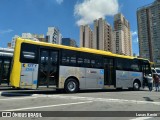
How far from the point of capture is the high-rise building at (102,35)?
92562 mm

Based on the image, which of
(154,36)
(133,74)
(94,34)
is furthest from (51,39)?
(133,74)

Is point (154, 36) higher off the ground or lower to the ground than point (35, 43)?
higher

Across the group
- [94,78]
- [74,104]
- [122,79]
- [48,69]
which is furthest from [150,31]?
[74,104]

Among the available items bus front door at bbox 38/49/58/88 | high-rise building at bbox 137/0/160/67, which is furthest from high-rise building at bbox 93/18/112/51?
bus front door at bbox 38/49/58/88

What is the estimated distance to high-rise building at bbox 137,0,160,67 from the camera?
71750mm

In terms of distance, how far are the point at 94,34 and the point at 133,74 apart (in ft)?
255

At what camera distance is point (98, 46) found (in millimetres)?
93562

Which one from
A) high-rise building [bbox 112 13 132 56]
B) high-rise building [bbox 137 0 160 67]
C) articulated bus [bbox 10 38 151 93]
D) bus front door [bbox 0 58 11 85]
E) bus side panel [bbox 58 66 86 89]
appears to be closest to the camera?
articulated bus [bbox 10 38 151 93]

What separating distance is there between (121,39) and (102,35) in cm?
846

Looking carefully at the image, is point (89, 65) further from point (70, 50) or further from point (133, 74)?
point (133, 74)

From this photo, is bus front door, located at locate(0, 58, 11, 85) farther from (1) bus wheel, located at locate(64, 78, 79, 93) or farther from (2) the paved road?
(2) the paved road

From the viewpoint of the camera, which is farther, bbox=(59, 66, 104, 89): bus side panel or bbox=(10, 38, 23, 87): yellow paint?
bbox=(59, 66, 104, 89): bus side panel

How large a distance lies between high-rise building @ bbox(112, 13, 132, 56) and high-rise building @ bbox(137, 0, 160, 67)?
479 inches

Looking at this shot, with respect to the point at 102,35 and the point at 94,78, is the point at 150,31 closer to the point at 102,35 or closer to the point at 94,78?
the point at 102,35
